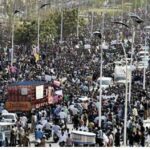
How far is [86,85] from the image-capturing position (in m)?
42.3

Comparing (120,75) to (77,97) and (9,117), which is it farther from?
(9,117)

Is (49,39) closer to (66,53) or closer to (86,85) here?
(66,53)

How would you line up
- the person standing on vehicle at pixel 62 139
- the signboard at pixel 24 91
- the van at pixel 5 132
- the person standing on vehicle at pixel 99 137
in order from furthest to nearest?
the signboard at pixel 24 91 < the person standing on vehicle at pixel 62 139 < the van at pixel 5 132 < the person standing on vehicle at pixel 99 137

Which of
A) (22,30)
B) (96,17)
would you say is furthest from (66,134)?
(96,17)

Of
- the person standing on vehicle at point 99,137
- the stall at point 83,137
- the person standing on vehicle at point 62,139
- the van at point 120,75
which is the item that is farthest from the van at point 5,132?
the van at point 120,75

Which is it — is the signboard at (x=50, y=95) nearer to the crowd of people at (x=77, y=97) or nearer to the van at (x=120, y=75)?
the crowd of people at (x=77, y=97)

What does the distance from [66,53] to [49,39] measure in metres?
10.1

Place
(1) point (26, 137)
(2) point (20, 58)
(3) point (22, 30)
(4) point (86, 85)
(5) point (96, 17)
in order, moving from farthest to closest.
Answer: (5) point (96, 17) < (3) point (22, 30) < (2) point (20, 58) < (4) point (86, 85) < (1) point (26, 137)

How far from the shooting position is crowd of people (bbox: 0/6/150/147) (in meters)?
29.0

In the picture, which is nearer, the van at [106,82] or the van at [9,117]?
the van at [9,117]

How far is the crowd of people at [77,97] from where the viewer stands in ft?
95.3

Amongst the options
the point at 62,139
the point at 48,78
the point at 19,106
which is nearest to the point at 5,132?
the point at 62,139

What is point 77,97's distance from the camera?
3825cm

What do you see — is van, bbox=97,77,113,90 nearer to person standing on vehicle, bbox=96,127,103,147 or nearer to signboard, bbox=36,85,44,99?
signboard, bbox=36,85,44,99
